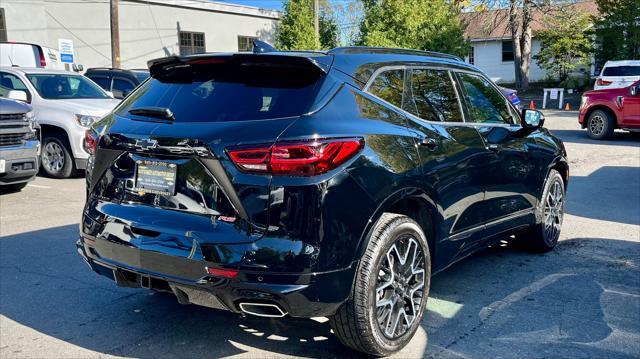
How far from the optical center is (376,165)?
3.37 meters

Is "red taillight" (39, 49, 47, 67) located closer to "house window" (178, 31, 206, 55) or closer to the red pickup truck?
"house window" (178, 31, 206, 55)

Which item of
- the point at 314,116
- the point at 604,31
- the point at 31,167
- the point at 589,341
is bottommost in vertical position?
the point at 589,341

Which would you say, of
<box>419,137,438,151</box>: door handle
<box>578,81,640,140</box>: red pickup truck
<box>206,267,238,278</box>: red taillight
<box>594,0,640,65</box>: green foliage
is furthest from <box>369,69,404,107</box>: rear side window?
<box>594,0,640,65</box>: green foliage

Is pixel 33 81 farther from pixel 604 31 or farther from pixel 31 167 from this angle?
pixel 604 31

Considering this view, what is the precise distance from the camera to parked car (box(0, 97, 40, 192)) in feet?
26.6

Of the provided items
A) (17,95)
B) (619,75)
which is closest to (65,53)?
(17,95)

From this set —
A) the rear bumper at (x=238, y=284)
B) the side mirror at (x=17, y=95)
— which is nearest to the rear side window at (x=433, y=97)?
the rear bumper at (x=238, y=284)

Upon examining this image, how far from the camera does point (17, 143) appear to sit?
8.31 metres

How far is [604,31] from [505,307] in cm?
3052

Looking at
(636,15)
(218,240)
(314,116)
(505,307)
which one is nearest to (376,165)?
(314,116)

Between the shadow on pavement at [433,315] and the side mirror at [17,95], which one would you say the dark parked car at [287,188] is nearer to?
the shadow on pavement at [433,315]

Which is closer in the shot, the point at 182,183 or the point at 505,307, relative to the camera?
the point at 182,183

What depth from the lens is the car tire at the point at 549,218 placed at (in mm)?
5645

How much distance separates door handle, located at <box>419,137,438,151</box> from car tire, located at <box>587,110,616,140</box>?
44.2 feet
